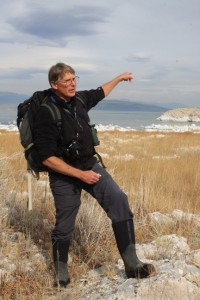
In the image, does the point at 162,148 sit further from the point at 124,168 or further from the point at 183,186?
the point at 183,186

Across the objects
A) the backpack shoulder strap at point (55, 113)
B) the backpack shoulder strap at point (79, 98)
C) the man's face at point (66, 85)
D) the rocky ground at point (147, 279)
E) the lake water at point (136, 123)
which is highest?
the man's face at point (66, 85)

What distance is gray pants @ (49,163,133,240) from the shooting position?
3.60 m

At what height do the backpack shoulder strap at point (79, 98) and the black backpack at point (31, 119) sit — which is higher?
the backpack shoulder strap at point (79, 98)

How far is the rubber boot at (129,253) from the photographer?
3494mm

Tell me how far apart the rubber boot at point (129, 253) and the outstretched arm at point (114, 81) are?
1374mm

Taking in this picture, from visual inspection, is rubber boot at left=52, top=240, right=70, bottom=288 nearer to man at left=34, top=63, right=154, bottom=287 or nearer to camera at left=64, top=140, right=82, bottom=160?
man at left=34, top=63, right=154, bottom=287

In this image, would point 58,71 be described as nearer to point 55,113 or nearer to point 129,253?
point 55,113

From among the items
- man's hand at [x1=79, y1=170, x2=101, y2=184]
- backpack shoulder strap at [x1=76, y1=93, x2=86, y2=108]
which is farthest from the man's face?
man's hand at [x1=79, y1=170, x2=101, y2=184]

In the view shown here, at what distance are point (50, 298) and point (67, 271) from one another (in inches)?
17.2

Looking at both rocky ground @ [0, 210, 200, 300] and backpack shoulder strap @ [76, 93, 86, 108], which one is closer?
rocky ground @ [0, 210, 200, 300]

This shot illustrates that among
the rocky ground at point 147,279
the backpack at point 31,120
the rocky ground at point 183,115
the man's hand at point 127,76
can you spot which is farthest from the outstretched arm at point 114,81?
the rocky ground at point 183,115

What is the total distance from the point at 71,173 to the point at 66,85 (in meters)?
0.73

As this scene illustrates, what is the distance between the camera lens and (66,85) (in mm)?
3500

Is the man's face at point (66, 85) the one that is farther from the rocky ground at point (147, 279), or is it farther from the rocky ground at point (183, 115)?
the rocky ground at point (183, 115)
